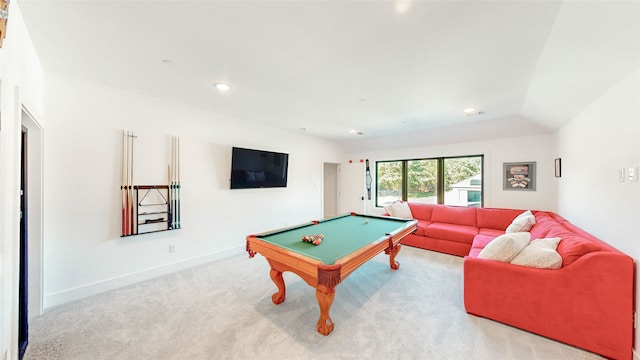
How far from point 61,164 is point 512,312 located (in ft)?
15.8

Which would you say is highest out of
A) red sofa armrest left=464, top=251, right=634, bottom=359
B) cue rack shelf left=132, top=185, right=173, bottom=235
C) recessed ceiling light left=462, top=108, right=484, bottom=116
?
recessed ceiling light left=462, top=108, right=484, bottom=116

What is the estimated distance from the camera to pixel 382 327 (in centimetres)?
203

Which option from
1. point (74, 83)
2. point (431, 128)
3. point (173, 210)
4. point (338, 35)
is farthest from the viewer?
point (431, 128)

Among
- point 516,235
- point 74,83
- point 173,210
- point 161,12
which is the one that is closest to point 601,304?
point 516,235

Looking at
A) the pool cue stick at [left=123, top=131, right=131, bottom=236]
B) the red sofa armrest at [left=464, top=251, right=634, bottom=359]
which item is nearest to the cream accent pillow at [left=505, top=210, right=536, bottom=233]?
the red sofa armrest at [left=464, top=251, right=634, bottom=359]

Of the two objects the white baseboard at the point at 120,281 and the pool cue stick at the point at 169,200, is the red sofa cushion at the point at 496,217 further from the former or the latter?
the pool cue stick at the point at 169,200

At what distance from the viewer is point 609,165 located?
2078 millimetres

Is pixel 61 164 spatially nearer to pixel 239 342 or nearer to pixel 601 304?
pixel 239 342

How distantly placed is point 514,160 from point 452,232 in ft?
6.65

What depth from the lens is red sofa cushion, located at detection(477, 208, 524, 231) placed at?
4.11 m

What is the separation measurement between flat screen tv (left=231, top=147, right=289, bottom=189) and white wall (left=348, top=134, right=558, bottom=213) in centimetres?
358

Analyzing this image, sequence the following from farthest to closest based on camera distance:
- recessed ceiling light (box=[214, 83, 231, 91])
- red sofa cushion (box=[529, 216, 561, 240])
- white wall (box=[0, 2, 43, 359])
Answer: red sofa cushion (box=[529, 216, 561, 240]), recessed ceiling light (box=[214, 83, 231, 91]), white wall (box=[0, 2, 43, 359])

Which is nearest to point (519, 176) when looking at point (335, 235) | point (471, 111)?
point (471, 111)

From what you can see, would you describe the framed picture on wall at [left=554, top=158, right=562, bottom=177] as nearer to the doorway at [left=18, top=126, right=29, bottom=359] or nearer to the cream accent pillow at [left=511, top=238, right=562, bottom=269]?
the cream accent pillow at [left=511, top=238, right=562, bottom=269]
